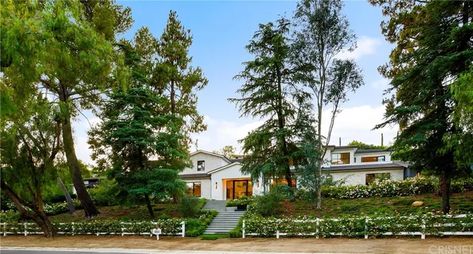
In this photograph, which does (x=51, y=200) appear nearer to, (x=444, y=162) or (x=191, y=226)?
(x=191, y=226)

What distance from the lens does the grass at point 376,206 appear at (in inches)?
775

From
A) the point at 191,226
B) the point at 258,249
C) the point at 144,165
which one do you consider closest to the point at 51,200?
the point at 144,165

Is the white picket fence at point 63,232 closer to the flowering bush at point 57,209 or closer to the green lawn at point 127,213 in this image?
the green lawn at point 127,213

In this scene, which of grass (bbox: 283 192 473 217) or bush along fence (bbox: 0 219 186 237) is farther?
bush along fence (bbox: 0 219 186 237)

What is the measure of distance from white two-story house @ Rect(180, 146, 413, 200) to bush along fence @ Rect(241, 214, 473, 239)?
497 inches

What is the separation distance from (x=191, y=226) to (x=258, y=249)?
6.32 metres

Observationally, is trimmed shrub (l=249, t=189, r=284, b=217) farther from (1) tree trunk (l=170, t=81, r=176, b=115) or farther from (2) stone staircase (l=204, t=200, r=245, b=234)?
(1) tree trunk (l=170, t=81, r=176, b=115)

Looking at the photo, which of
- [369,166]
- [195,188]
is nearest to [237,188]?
[195,188]

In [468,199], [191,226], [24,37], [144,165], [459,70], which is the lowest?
[191,226]

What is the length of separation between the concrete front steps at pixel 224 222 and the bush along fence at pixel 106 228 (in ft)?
6.23

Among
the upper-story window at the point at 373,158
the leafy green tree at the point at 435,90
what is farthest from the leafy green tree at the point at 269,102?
the upper-story window at the point at 373,158

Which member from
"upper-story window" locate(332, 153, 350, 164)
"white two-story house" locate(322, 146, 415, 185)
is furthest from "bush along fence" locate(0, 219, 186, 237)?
"upper-story window" locate(332, 153, 350, 164)

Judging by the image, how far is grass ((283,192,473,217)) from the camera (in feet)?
64.6

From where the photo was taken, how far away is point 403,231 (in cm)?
1590
